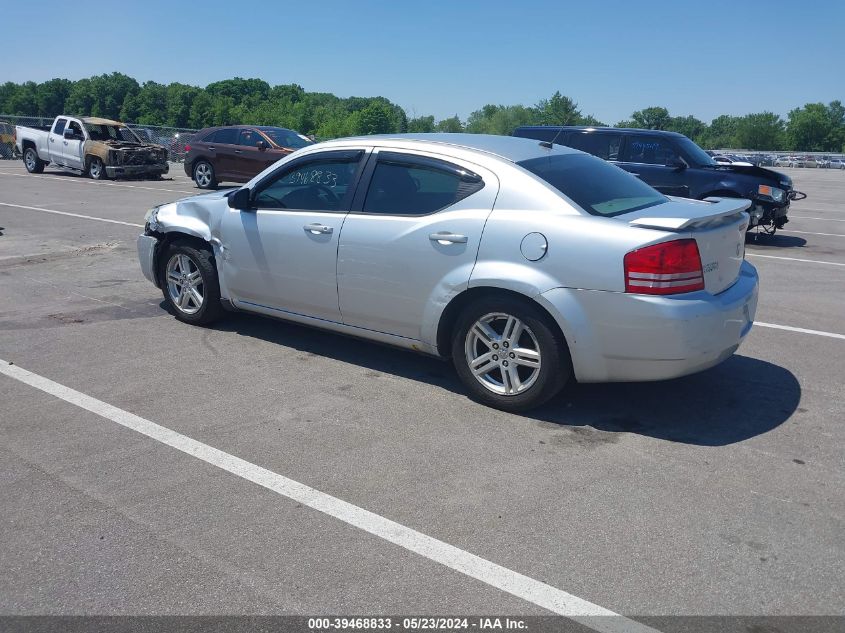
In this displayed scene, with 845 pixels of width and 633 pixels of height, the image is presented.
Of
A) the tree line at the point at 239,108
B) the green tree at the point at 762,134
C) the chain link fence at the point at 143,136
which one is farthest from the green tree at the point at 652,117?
the chain link fence at the point at 143,136

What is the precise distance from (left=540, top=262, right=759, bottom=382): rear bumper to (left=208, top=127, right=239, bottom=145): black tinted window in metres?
17.2

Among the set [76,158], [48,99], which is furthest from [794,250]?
[48,99]

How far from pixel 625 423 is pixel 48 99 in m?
191

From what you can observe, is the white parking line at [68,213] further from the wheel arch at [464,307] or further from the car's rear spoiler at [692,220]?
the car's rear spoiler at [692,220]

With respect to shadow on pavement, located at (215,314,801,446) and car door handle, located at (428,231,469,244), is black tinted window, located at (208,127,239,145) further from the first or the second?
car door handle, located at (428,231,469,244)

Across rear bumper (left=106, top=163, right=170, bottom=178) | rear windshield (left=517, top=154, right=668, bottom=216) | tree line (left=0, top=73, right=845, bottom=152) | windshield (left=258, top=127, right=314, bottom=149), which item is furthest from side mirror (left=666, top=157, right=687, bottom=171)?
tree line (left=0, top=73, right=845, bottom=152)

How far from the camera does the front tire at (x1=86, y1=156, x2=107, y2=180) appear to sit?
880 inches

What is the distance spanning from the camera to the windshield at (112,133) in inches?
898

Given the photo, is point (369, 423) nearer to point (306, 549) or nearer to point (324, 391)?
point (324, 391)

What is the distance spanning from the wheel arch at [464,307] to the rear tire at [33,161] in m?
23.5

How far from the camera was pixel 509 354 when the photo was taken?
4766mm

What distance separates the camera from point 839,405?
198 inches

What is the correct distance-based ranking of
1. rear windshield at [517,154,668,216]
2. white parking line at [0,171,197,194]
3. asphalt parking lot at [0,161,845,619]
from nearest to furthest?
asphalt parking lot at [0,161,845,619] → rear windshield at [517,154,668,216] → white parking line at [0,171,197,194]

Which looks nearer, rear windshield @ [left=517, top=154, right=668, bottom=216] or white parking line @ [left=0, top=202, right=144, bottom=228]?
rear windshield @ [left=517, top=154, right=668, bottom=216]
